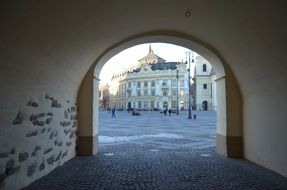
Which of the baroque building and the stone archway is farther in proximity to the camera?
the baroque building

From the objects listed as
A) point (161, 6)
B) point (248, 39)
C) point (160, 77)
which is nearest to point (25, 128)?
point (161, 6)

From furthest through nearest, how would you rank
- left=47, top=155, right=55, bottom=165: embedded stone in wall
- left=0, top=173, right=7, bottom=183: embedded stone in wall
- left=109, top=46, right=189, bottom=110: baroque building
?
left=109, top=46, right=189, bottom=110: baroque building < left=47, top=155, right=55, bottom=165: embedded stone in wall < left=0, top=173, right=7, bottom=183: embedded stone in wall

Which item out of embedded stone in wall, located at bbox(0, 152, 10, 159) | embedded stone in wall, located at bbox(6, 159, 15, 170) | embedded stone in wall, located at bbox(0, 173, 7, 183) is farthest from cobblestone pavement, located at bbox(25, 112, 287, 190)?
embedded stone in wall, located at bbox(0, 152, 10, 159)

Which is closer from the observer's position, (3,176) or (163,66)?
(3,176)

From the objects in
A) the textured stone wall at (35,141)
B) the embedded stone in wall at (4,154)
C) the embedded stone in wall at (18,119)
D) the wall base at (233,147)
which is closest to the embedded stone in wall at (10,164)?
the textured stone wall at (35,141)

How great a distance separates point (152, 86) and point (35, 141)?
90983 mm

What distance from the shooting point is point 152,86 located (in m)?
96.9

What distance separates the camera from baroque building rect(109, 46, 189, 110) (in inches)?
3588

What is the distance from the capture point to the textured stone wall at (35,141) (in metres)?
5.06

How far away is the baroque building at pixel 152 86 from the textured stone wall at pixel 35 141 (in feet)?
266

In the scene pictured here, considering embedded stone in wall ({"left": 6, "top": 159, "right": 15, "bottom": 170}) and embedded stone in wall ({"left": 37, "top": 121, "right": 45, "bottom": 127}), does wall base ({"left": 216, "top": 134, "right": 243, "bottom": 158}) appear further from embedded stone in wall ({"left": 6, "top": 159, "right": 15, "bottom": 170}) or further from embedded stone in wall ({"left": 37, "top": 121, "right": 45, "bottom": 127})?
embedded stone in wall ({"left": 6, "top": 159, "right": 15, "bottom": 170})

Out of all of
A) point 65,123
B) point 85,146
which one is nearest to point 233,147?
point 85,146

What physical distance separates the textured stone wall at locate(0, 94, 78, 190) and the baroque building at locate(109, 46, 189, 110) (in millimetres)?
80940

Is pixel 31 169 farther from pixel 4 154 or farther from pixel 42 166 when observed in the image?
pixel 4 154
